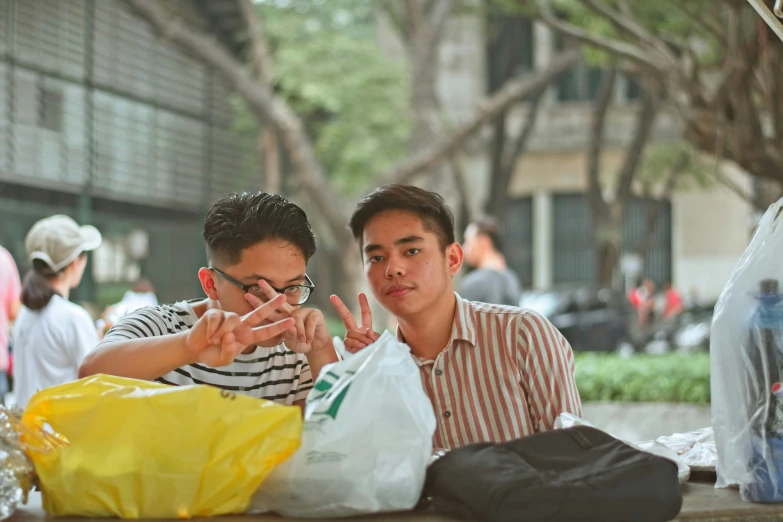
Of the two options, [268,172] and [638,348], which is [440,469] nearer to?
[268,172]

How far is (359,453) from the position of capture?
213cm

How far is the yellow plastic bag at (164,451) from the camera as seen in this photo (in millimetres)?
2117

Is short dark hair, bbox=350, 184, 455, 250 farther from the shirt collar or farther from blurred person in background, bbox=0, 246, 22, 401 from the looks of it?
blurred person in background, bbox=0, 246, 22, 401

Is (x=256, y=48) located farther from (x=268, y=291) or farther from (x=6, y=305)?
(x=268, y=291)

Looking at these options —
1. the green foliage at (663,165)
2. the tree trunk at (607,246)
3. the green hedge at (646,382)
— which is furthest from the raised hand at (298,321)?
the green foliage at (663,165)

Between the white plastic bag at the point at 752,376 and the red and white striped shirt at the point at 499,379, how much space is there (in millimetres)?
715

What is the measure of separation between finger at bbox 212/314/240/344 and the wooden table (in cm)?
47

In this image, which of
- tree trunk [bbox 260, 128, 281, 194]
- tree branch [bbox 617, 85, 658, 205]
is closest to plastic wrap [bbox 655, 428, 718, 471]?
tree trunk [bbox 260, 128, 281, 194]

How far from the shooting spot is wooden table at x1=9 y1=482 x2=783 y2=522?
7.26 ft

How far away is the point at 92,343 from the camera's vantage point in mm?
5844

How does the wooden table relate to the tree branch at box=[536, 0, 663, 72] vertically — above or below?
below

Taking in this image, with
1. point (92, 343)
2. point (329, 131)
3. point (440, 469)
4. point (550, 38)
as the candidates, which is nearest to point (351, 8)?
point (329, 131)

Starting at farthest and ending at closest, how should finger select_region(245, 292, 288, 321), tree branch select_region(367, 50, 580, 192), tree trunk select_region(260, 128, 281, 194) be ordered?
tree trunk select_region(260, 128, 281, 194)
tree branch select_region(367, 50, 580, 192)
finger select_region(245, 292, 288, 321)

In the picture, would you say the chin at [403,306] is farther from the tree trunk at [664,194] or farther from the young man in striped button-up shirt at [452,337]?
the tree trunk at [664,194]
